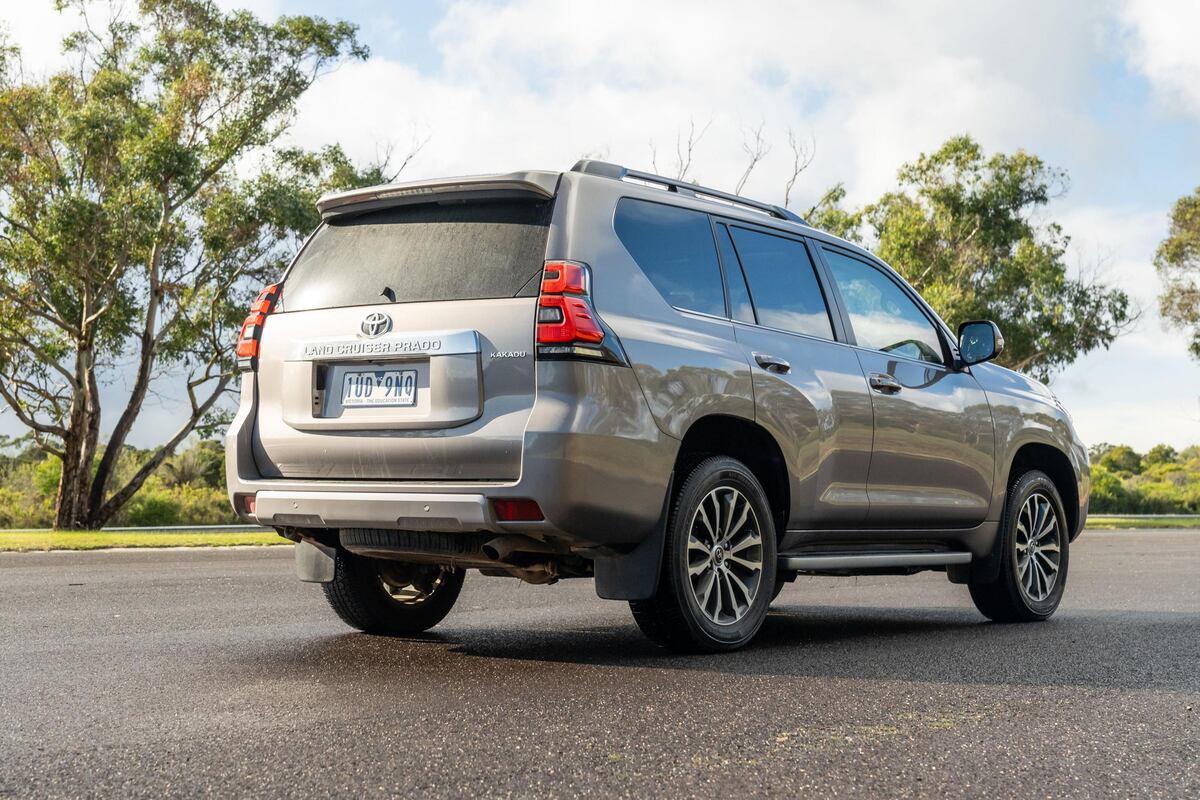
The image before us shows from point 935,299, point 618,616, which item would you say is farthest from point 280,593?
point 935,299

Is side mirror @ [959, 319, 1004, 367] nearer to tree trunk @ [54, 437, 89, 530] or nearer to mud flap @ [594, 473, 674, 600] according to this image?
mud flap @ [594, 473, 674, 600]

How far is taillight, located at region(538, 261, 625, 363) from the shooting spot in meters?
5.25

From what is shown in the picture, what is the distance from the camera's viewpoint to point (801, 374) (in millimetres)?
6371

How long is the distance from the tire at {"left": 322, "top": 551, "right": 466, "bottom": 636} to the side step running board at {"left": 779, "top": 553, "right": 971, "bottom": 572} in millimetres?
1753

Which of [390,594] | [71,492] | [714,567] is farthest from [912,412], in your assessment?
[71,492]

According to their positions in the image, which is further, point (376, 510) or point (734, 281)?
point (734, 281)

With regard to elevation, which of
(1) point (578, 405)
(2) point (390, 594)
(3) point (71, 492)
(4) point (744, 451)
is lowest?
(3) point (71, 492)

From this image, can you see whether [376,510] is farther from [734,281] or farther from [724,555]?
[734,281]

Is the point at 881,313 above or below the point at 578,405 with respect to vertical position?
above

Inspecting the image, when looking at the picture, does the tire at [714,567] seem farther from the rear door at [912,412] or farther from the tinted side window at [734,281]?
the rear door at [912,412]

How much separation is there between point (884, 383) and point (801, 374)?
0.79 m

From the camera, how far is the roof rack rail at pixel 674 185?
5839mm

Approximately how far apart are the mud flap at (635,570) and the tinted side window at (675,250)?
0.91m

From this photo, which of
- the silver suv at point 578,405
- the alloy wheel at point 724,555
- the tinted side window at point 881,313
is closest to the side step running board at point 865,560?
the silver suv at point 578,405
